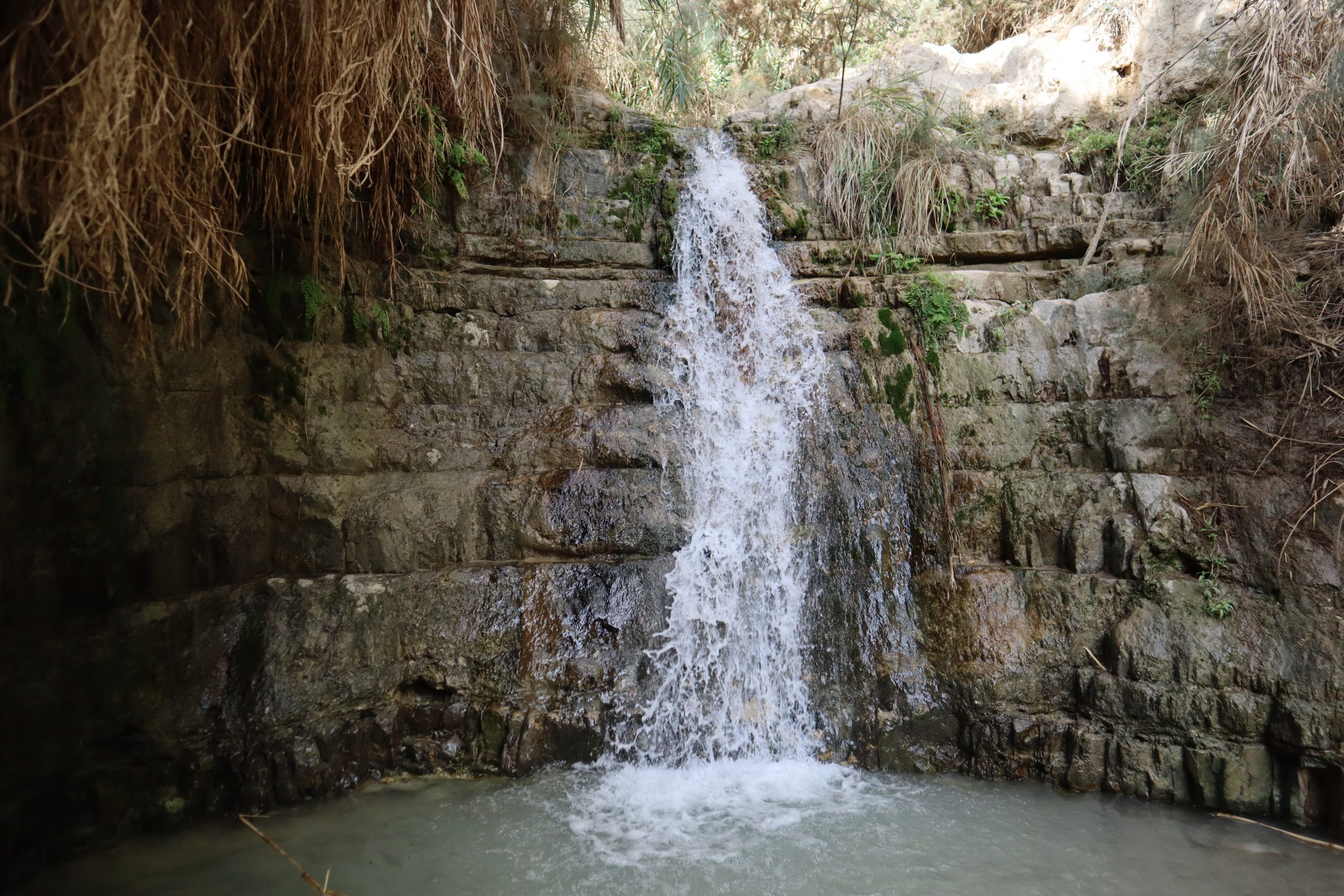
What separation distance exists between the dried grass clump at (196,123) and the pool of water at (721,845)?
2.16 metres

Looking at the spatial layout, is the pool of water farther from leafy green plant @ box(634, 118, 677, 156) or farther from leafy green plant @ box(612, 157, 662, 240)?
leafy green plant @ box(634, 118, 677, 156)

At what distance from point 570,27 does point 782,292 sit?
225 centimetres

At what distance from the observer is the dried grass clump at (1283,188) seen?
12.2 feet

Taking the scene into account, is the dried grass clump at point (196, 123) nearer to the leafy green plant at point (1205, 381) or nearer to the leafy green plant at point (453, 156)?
the leafy green plant at point (453, 156)

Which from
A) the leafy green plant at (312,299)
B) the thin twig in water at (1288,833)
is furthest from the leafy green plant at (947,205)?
the leafy green plant at (312,299)

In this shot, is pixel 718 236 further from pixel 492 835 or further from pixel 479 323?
pixel 492 835

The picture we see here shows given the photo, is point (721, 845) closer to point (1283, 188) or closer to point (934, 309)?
point (934, 309)

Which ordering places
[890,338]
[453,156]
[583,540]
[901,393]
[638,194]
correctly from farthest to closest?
[638,194] → [890,338] → [901,393] → [453,156] → [583,540]

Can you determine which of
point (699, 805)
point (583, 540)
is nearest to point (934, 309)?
point (583, 540)

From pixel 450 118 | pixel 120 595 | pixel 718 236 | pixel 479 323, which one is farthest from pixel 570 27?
pixel 120 595

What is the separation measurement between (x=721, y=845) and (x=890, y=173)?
414 cm

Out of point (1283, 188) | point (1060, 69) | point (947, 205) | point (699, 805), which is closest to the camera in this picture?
point (699, 805)

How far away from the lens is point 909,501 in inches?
169

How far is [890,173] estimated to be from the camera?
4988mm
